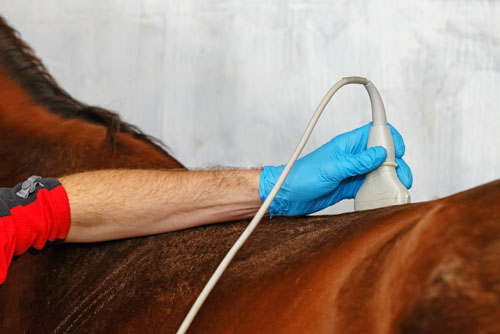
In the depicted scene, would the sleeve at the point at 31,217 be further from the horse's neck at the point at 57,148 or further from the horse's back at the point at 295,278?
the horse's neck at the point at 57,148

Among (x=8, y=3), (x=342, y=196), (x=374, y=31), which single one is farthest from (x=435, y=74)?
(x=8, y=3)

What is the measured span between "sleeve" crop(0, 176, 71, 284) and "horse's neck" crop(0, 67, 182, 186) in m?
0.23

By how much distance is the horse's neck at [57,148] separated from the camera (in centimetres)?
101

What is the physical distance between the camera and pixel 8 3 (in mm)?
2080

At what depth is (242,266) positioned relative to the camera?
2.15 ft

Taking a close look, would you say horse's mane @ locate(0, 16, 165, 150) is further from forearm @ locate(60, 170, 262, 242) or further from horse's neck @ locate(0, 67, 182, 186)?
forearm @ locate(60, 170, 262, 242)

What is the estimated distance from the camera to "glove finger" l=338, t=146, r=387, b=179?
750 mm

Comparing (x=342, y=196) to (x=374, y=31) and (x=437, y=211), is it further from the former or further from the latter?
(x=374, y=31)

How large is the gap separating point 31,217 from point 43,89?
20.7 inches

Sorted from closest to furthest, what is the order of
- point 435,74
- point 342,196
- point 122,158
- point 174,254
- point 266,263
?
1. point 266,263
2. point 174,254
3. point 342,196
4. point 122,158
5. point 435,74

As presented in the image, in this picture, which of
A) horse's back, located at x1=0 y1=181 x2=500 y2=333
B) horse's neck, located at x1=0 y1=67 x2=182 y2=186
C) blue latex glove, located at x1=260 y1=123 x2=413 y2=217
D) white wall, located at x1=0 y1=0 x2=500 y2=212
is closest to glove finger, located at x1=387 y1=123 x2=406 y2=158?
blue latex glove, located at x1=260 y1=123 x2=413 y2=217

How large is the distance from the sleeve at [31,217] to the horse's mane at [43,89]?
0.32m

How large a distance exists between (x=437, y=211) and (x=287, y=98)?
1.32 meters

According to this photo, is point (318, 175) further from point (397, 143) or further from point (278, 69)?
point (278, 69)
